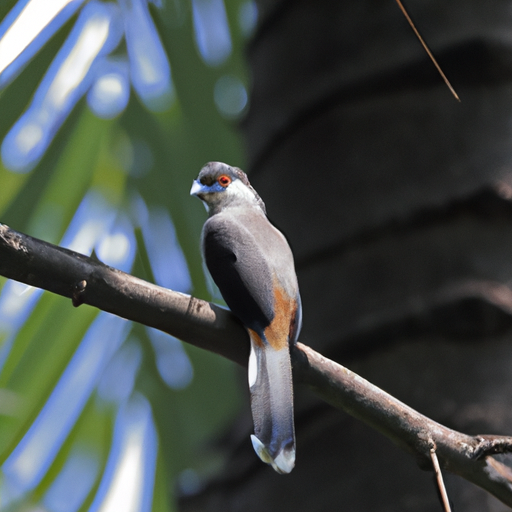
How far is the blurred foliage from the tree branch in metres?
1.36

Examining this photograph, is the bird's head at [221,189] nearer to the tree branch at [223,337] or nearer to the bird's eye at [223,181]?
the bird's eye at [223,181]

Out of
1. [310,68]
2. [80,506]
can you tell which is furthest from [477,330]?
[80,506]

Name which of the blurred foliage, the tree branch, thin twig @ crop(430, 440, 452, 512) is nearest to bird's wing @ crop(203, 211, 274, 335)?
the tree branch

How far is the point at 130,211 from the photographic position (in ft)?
10.2

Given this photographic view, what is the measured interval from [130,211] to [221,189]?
744 mm

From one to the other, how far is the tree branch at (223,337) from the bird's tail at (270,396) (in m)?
0.05

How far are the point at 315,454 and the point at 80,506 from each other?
1.11 m

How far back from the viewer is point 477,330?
6.31ft

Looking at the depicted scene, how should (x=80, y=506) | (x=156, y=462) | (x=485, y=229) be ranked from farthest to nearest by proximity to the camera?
1. (x=156, y=462)
2. (x=80, y=506)
3. (x=485, y=229)

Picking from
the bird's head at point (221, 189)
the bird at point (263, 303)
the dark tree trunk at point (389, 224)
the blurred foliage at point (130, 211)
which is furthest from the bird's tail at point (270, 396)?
→ the blurred foliage at point (130, 211)

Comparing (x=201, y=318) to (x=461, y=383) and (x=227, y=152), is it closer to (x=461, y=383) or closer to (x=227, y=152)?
(x=461, y=383)

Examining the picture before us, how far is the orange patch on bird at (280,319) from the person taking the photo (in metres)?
1.64

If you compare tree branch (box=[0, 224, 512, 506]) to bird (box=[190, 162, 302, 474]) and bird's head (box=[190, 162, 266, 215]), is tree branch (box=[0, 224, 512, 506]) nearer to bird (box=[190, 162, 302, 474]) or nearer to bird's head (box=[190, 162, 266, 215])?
bird (box=[190, 162, 302, 474])

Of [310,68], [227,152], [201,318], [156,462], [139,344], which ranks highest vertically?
[201,318]
